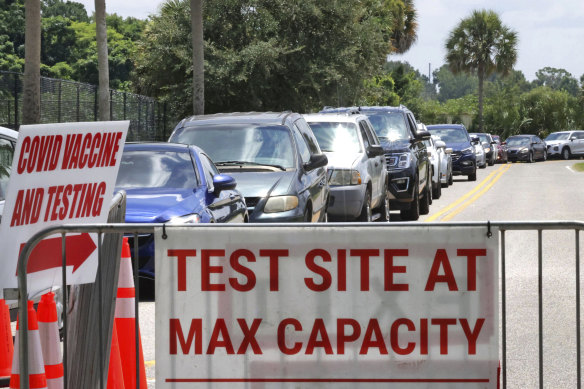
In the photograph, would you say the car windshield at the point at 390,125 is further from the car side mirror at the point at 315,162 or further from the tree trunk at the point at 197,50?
the tree trunk at the point at 197,50

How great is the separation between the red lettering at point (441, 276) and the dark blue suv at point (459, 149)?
28.5 m

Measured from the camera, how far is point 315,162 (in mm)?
12438

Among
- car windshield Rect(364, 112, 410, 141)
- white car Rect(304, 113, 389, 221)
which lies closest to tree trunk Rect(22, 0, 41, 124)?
car windshield Rect(364, 112, 410, 141)

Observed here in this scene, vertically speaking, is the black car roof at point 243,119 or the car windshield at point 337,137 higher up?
the black car roof at point 243,119

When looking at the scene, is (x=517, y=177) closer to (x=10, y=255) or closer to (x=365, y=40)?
(x=365, y=40)

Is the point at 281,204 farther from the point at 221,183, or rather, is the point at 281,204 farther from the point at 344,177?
the point at 344,177

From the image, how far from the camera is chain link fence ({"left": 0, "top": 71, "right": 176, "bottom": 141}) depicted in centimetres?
2581

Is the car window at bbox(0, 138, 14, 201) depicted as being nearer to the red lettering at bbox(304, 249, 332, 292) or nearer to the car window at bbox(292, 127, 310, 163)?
the red lettering at bbox(304, 249, 332, 292)

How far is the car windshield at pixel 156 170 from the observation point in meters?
10.7

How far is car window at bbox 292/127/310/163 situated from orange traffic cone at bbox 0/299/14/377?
661cm

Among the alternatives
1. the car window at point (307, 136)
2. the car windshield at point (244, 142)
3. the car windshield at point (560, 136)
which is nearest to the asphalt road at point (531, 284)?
the car window at point (307, 136)

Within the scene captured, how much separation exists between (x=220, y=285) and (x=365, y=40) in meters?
35.9

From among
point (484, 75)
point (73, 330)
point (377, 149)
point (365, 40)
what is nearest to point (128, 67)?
point (484, 75)

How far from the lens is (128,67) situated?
93.6 metres
